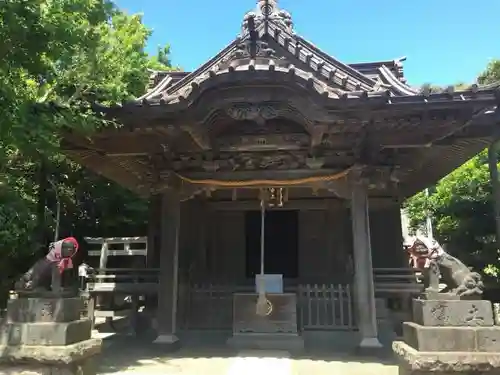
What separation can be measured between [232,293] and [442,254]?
5.12 meters

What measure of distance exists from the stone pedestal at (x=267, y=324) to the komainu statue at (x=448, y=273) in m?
3.45

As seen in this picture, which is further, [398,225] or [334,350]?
[398,225]

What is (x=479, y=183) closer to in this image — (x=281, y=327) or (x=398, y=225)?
(x=398, y=225)

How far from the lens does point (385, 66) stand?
1137 cm

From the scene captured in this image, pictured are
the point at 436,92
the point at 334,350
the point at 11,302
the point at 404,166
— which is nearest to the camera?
the point at 11,302

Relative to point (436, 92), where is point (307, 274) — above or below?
below

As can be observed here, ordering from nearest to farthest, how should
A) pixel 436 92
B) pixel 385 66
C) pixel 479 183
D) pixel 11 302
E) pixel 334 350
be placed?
pixel 11 302
pixel 436 92
pixel 334 350
pixel 385 66
pixel 479 183

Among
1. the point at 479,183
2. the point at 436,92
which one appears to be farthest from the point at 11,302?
the point at 479,183

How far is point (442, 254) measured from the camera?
17.8 feet

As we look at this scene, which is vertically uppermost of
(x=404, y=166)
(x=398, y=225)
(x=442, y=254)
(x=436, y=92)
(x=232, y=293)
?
(x=436, y=92)

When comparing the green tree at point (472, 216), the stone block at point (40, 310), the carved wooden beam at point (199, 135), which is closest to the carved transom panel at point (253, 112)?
the carved wooden beam at point (199, 135)

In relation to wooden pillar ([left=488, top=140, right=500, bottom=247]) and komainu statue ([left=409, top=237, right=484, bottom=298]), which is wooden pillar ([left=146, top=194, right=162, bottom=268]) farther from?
wooden pillar ([left=488, top=140, right=500, bottom=247])

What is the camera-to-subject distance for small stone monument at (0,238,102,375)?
16.7 ft

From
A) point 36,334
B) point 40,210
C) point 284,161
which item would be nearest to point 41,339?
point 36,334
